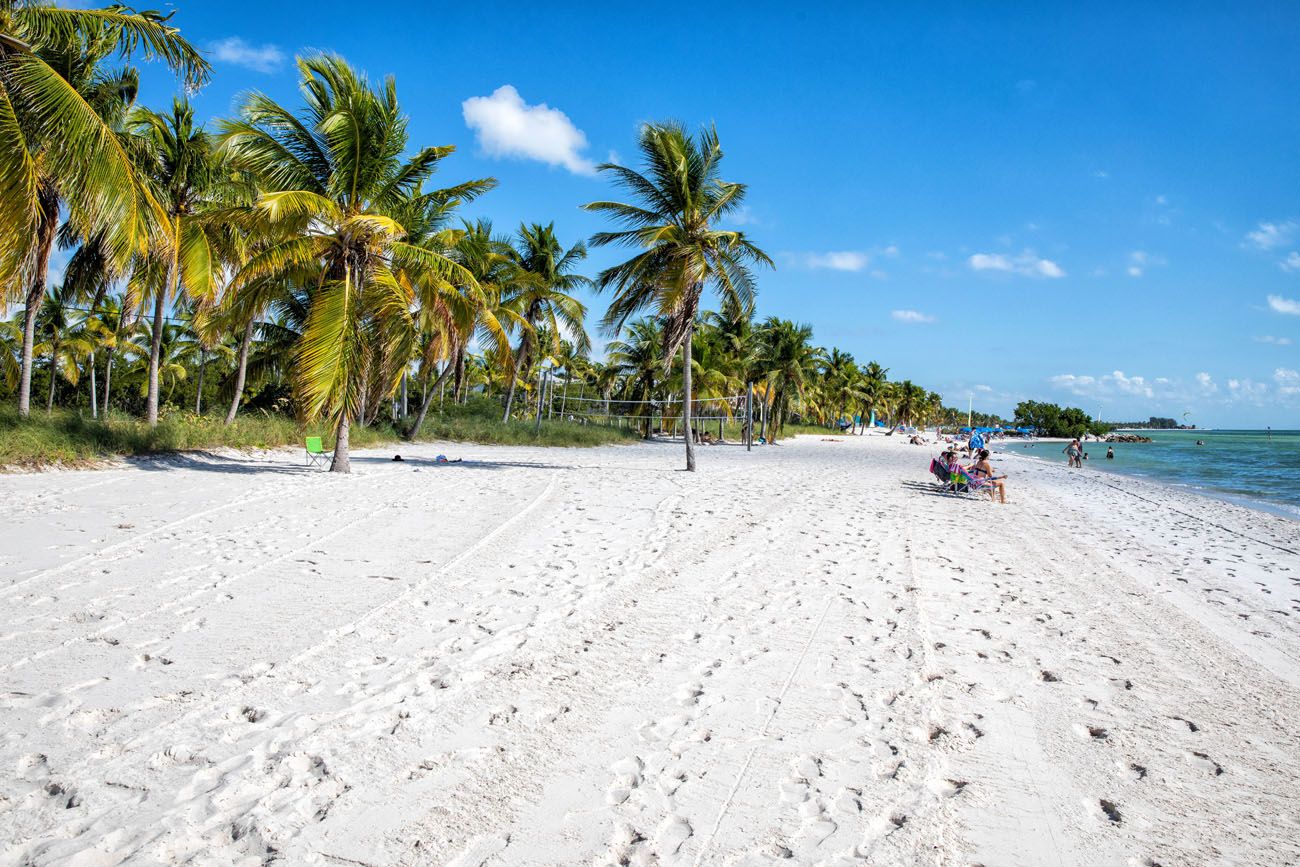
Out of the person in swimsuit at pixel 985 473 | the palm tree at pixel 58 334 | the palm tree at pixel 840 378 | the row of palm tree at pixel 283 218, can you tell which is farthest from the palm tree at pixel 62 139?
the palm tree at pixel 840 378

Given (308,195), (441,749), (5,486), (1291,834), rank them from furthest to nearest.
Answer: (308,195) → (5,486) → (441,749) → (1291,834)

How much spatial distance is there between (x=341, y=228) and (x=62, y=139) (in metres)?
4.85

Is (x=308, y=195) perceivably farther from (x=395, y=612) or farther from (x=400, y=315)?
(x=395, y=612)

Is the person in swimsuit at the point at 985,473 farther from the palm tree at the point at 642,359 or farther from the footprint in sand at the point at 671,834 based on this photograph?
the palm tree at the point at 642,359

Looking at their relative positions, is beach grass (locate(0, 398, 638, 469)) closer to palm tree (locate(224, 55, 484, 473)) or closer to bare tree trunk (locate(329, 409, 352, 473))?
bare tree trunk (locate(329, 409, 352, 473))

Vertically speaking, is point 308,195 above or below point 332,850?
above

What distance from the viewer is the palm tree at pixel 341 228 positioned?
1070 cm

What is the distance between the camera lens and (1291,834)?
104 inches

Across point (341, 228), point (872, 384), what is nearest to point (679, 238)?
point (341, 228)

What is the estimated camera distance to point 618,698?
11.8ft

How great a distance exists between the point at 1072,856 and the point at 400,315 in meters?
11.2

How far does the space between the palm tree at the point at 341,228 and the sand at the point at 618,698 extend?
404 cm

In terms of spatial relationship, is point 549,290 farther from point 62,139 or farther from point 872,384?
point 872,384

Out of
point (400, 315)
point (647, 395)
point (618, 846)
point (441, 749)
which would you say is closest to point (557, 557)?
point (441, 749)
